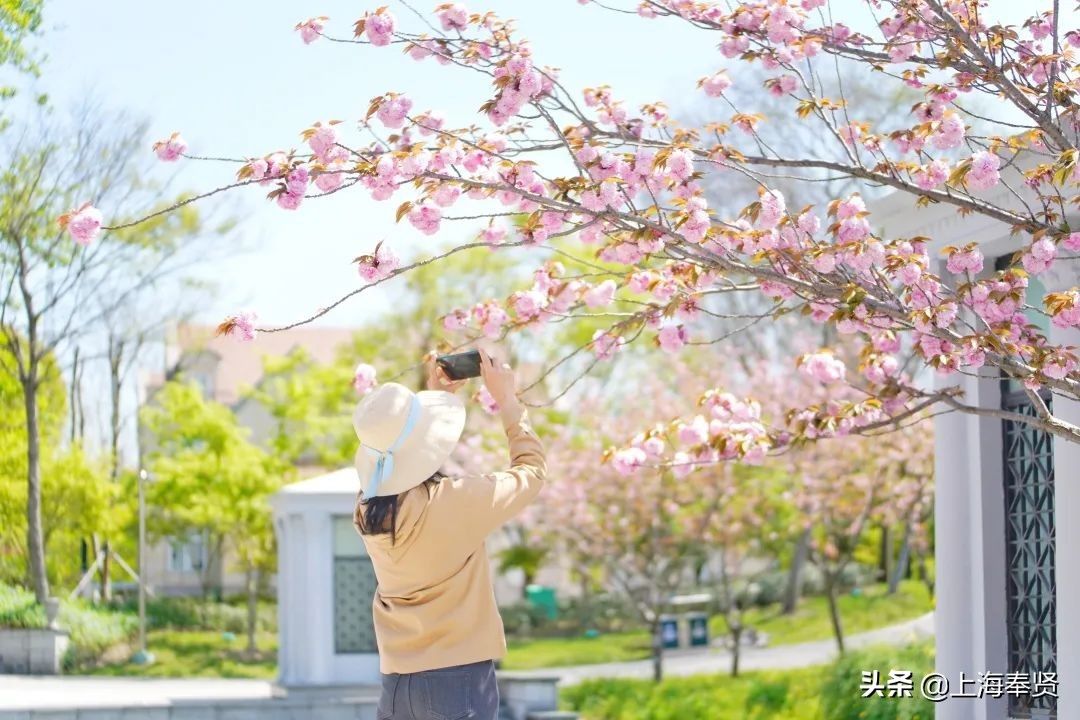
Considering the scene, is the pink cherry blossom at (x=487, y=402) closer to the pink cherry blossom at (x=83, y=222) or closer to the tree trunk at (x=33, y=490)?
the pink cherry blossom at (x=83, y=222)

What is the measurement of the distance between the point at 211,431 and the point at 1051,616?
1361 centimetres

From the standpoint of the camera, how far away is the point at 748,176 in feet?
15.1

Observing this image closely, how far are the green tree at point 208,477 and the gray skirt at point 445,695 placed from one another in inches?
570

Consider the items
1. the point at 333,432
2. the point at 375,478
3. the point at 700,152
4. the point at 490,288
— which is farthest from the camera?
the point at 490,288

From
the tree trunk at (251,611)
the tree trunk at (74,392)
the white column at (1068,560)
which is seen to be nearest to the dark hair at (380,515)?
the white column at (1068,560)

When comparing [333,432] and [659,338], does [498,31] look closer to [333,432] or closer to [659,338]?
[659,338]

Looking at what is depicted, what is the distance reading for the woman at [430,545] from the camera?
3.18 meters

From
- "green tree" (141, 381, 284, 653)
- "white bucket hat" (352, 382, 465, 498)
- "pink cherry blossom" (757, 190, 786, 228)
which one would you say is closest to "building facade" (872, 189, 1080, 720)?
"pink cherry blossom" (757, 190, 786, 228)

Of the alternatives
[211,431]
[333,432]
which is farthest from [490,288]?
[211,431]

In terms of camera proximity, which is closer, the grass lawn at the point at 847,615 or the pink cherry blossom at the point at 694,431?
the pink cherry blossom at the point at 694,431

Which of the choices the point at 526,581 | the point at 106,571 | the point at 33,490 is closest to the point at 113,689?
the point at 33,490

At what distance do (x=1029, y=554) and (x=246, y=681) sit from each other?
9707mm

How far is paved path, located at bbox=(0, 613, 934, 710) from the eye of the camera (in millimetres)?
10633

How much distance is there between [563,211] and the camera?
14.3 feet
